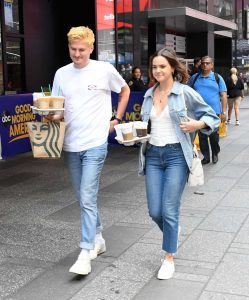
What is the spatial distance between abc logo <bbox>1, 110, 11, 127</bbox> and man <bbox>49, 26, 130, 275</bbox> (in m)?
4.07

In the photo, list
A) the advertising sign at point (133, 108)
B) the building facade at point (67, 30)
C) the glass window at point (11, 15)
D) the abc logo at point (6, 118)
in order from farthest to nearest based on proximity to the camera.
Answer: the building facade at point (67, 30) < the glass window at point (11, 15) < the advertising sign at point (133, 108) < the abc logo at point (6, 118)

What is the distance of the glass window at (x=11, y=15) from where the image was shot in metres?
11.0

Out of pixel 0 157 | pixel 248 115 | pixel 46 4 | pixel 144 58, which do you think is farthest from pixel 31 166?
pixel 248 115

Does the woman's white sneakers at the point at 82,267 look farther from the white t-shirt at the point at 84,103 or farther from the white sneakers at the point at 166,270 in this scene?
the white t-shirt at the point at 84,103

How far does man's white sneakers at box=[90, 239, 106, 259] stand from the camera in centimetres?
433

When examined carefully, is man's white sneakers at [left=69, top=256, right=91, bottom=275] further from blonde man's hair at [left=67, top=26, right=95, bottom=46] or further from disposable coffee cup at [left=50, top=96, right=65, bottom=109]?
blonde man's hair at [left=67, top=26, right=95, bottom=46]

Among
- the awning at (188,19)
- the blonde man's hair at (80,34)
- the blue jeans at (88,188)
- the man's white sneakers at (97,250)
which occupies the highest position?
the awning at (188,19)

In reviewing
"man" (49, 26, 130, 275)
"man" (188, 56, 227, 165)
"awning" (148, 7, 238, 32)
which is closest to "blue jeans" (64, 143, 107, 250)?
"man" (49, 26, 130, 275)

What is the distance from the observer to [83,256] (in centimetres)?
396

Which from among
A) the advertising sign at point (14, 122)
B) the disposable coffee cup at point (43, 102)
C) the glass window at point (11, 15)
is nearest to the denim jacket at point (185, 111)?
the disposable coffee cup at point (43, 102)

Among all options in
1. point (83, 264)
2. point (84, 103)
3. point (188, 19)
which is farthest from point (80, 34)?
point (188, 19)

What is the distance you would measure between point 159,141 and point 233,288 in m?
1.22

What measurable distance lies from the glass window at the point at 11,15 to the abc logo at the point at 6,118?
360cm

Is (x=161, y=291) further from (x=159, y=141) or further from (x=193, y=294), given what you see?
(x=159, y=141)
